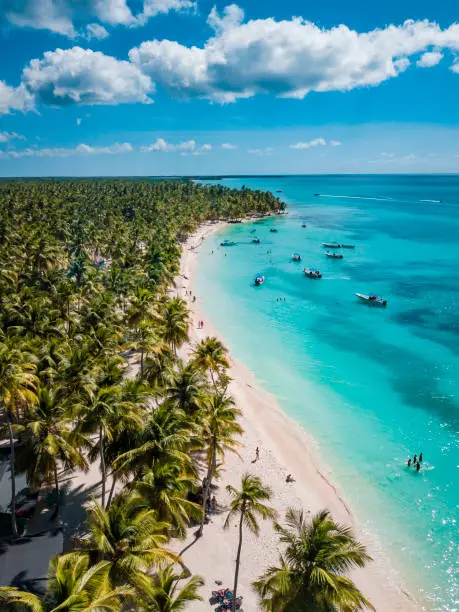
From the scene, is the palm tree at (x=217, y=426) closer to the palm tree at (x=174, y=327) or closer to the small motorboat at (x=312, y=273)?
the palm tree at (x=174, y=327)

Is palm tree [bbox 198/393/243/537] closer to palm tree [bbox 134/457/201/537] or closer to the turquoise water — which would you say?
palm tree [bbox 134/457/201/537]

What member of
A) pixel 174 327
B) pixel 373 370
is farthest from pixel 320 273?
pixel 174 327

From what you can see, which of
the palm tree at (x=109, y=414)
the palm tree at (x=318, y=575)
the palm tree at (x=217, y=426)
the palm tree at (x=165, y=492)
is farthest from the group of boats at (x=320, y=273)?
the palm tree at (x=318, y=575)

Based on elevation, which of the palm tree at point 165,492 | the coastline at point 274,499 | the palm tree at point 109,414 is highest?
the palm tree at point 109,414

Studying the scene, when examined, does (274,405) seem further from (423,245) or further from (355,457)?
(423,245)

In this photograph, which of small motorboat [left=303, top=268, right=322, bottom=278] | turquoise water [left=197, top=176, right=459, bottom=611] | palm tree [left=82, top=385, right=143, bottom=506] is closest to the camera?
palm tree [left=82, top=385, right=143, bottom=506]

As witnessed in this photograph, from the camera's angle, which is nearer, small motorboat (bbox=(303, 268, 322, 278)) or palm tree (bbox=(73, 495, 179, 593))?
palm tree (bbox=(73, 495, 179, 593))

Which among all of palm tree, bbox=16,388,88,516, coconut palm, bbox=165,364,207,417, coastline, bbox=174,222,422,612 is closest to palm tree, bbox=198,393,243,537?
coconut palm, bbox=165,364,207,417
